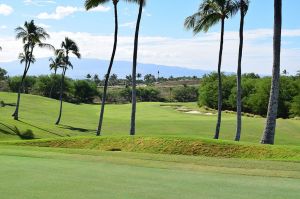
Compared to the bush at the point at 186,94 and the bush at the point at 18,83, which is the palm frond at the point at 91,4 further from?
the bush at the point at 186,94

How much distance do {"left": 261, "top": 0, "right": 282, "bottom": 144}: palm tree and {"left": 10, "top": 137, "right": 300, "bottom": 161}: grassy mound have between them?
Result: 4.37m

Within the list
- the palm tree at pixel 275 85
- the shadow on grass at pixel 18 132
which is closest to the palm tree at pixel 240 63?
the palm tree at pixel 275 85

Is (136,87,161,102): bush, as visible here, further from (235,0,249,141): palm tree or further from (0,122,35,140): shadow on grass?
(235,0,249,141): palm tree

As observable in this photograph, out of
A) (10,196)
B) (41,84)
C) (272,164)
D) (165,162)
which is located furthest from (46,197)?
(41,84)

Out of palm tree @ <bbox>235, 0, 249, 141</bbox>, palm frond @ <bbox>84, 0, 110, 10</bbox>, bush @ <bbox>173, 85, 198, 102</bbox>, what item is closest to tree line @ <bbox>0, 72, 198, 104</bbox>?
bush @ <bbox>173, 85, 198, 102</bbox>

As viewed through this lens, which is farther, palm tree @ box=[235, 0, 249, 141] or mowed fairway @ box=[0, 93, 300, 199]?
palm tree @ box=[235, 0, 249, 141]

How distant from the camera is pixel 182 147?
63.4ft

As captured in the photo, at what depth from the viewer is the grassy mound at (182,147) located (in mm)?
17875

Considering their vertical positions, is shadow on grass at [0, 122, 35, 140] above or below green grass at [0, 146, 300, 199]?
below

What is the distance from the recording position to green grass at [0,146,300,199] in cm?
918

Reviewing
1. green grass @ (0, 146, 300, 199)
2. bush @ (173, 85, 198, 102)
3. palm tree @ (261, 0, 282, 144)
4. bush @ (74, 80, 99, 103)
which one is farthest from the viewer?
bush @ (173, 85, 198, 102)

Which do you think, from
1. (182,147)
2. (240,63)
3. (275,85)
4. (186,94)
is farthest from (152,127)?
(186,94)

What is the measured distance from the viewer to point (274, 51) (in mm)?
23078

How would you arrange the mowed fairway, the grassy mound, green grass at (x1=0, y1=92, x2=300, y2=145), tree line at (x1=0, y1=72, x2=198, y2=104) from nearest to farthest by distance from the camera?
the mowed fairway
the grassy mound
green grass at (x1=0, y1=92, x2=300, y2=145)
tree line at (x1=0, y1=72, x2=198, y2=104)
